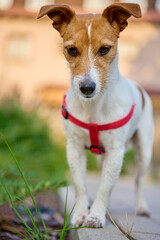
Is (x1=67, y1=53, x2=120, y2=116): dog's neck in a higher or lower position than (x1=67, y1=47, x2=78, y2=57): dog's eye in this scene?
lower

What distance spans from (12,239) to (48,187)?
52 cm

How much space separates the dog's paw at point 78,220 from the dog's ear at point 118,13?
1.67 m

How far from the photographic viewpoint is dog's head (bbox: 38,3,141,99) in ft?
11.2

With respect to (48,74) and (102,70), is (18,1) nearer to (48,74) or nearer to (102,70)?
(48,74)

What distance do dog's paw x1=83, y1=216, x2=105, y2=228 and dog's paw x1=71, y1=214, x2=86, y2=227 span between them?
0.10 metres

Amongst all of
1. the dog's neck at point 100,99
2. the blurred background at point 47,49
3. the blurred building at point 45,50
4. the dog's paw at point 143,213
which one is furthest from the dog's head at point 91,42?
the blurred building at point 45,50

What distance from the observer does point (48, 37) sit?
21125 mm

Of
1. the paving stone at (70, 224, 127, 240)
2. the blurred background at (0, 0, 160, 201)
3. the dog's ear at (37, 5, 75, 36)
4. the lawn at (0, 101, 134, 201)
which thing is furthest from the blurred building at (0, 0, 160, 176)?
the paving stone at (70, 224, 127, 240)

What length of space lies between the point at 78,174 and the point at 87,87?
909mm

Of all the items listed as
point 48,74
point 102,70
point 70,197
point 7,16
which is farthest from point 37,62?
point 102,70

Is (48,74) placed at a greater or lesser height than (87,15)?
lesser

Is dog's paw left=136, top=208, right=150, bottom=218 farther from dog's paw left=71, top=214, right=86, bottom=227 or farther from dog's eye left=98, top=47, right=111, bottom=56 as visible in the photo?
dog's eye left=98, top=47, right=111, bottom=56

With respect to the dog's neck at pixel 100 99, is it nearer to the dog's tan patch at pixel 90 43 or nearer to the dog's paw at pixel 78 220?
the dog's tan patch at pixel 90 43

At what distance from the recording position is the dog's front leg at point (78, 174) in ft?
12.2
